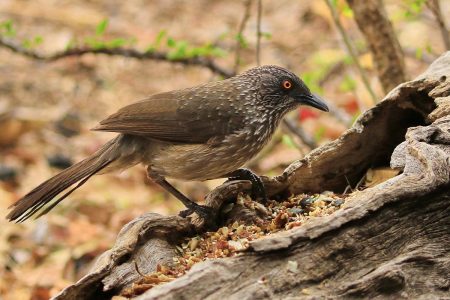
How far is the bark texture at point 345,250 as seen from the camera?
9.99 ft

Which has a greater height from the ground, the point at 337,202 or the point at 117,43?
the point at 117,43

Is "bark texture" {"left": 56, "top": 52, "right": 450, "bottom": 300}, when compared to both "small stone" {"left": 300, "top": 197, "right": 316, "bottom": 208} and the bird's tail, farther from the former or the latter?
the bird's tail

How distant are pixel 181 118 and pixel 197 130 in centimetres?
14

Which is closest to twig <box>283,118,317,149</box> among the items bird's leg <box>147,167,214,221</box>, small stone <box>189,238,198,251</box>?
bird's leg <box>147,167,214,221</box>

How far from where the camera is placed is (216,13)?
1243 centimetres

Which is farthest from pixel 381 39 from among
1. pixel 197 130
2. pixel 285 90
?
pixel 197 130

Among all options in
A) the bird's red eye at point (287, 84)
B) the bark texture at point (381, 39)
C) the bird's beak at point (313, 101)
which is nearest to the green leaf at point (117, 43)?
the bird's red eye at point (287, 84)

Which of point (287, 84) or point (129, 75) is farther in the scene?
point (129, 75)

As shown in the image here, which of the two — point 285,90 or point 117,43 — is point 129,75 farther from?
point 285,90

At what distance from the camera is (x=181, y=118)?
5.37 m

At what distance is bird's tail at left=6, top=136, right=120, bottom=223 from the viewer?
16.0 ft

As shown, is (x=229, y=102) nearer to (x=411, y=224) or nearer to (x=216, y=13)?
(x=411, y=224)

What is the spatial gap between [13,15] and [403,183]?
9573mm

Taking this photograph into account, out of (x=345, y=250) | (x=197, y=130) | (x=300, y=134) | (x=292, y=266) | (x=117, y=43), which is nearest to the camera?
(x=292, y=266)
